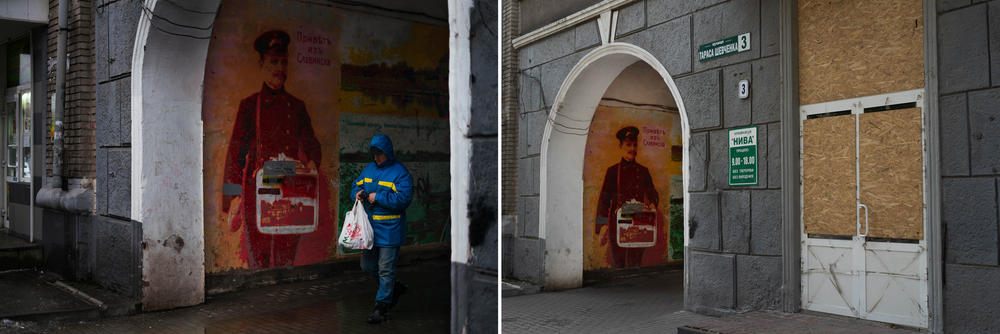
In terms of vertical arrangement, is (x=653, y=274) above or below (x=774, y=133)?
below

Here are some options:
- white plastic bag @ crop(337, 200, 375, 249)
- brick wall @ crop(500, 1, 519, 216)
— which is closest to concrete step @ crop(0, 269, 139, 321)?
white plastic bag @ crop(337, 200, 375, 249)

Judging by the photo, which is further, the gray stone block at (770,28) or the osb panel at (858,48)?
the gray stone block at (770,28)

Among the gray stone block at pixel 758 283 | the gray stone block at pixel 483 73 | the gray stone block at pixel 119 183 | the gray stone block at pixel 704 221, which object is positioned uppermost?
the gray stone block at pixel 483 73

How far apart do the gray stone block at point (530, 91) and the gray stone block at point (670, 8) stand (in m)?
2.63

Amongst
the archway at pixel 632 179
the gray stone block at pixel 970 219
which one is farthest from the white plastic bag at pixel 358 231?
the archway at pixel 632 179

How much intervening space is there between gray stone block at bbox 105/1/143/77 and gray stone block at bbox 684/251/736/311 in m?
6.13

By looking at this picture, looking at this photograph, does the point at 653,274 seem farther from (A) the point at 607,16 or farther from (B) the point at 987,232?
(B) the point at 987,232

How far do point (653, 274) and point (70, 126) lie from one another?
8.15 metres

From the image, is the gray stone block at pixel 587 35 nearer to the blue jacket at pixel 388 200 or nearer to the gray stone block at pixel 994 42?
the blue jacket at pixel 388 200

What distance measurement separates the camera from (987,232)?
5.09 m

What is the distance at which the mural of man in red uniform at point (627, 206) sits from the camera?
11000mm

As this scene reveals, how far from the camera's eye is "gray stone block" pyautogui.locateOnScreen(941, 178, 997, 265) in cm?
507

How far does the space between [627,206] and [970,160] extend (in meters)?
6.14

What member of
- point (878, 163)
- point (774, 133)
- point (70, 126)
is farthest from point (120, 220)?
point (878, 163)
